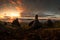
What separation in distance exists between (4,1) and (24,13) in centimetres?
279

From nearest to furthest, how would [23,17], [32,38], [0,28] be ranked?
[32,38], [0,28], [23,17]

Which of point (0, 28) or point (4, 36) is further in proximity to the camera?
point (0, 28)

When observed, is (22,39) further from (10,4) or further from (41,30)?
(10,4)

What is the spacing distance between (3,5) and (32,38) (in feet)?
34.0

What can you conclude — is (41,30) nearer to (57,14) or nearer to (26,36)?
(26,36)

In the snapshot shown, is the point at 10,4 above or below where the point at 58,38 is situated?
above

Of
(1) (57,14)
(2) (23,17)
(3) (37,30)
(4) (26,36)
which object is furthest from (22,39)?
(1) (57,14)

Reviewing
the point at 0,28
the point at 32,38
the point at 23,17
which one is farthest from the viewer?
the point at 23,17

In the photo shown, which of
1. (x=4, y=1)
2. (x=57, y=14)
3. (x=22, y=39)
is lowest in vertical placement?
(x=22, y=39)

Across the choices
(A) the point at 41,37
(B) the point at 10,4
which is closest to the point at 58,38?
(A) the point at 41,37

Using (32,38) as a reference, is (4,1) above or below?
above

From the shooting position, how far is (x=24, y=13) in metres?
22.5

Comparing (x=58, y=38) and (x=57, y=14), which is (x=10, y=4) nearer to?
(x=57, y=14)

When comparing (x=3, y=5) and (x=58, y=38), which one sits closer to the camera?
(x=58, y=38)
